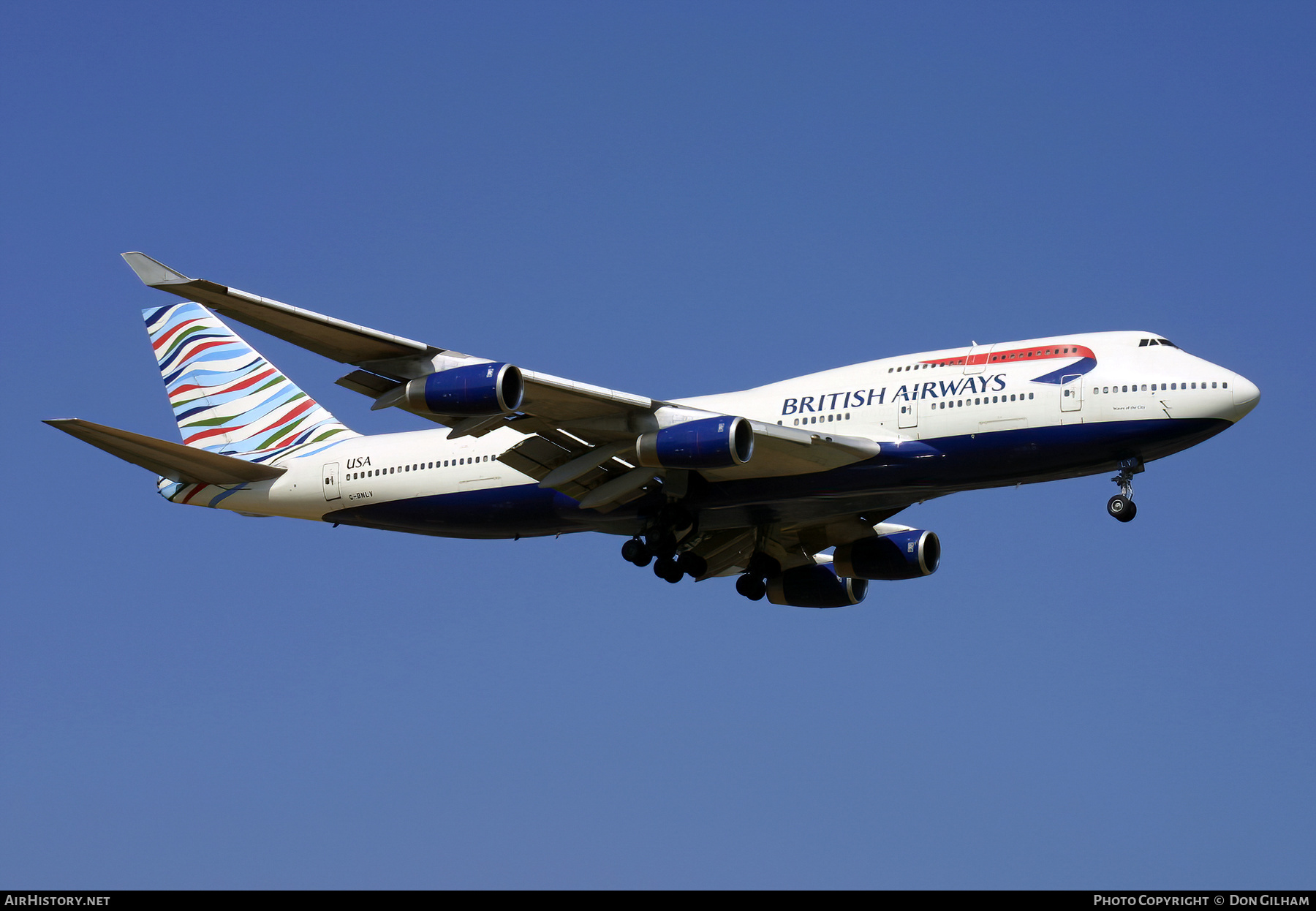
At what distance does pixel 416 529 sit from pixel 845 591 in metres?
12.4

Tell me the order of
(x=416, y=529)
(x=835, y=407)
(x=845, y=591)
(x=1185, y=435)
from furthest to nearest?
1. (x=845, y=591)
2. (x=416, y=529)
3. (x=835, y=407)
4. (x=1185, y=435)

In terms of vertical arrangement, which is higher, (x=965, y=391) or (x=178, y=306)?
(x=178, y=306)

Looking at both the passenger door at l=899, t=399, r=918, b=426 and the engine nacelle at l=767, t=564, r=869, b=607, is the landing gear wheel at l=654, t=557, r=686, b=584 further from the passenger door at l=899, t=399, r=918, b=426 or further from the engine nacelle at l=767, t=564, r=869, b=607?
the passenger door at l=899, t=399, r=918, b=426

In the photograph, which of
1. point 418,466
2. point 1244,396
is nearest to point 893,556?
point 1244,396

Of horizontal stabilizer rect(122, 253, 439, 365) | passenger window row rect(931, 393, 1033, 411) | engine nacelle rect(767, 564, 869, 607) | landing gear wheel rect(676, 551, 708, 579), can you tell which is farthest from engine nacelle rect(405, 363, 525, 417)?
engine nacelle rect(767, 564, 869, 607)

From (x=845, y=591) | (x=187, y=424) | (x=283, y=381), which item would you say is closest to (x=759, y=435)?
(x=845, y=591)

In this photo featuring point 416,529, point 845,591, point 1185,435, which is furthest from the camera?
point 845,591

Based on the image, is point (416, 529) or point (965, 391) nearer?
point (965, 391)

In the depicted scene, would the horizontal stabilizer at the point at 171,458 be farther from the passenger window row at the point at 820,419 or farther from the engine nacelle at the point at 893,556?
the engine nacelle at the point at 893,556

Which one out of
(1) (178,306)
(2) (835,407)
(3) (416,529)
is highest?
(1) (178,306)

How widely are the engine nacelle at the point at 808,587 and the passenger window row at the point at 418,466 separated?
978 centimetres

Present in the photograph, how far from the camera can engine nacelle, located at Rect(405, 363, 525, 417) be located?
31844mm

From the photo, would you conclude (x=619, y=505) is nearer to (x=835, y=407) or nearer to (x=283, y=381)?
(x=835, y=407)

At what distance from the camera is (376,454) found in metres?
40.8
